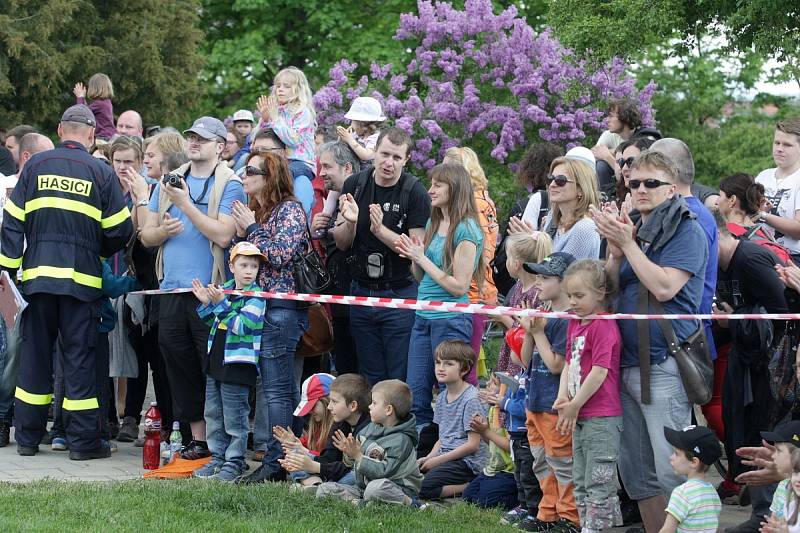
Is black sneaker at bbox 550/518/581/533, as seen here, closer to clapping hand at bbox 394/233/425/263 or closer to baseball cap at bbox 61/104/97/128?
clapping hand at bbox 394/233/425/263

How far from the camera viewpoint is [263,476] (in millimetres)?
8625

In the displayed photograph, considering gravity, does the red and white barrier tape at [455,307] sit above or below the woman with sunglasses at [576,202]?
below

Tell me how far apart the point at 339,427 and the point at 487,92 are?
1082 centimetres

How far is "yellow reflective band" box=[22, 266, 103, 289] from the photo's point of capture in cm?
941

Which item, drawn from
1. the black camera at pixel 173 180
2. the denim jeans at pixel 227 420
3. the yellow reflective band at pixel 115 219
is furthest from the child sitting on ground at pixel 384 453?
the yellow reflective band at pixel 115 219

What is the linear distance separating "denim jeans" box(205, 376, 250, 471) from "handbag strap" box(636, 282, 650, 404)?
327cm

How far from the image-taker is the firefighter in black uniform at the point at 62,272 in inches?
372

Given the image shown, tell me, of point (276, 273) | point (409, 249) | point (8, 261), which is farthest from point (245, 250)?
→ point (8, 261)

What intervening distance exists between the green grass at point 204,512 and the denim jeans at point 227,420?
29.0 inches

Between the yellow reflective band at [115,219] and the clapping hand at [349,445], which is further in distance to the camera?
the yellow reflective band at [115,219]

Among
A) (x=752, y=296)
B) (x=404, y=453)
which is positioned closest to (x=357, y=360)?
(x=404, y=453)

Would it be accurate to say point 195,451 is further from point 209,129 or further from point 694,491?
point 694,491

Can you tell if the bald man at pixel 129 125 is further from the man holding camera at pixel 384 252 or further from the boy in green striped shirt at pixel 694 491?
the boy in green striped shirt at pixel 694 491

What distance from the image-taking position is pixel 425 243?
8.80 metres
